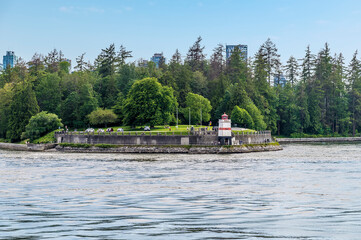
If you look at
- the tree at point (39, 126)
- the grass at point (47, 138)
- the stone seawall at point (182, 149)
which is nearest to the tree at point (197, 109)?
the tree at point (39, 126)

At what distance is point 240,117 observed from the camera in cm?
10681

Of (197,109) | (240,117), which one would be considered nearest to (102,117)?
(197,109)

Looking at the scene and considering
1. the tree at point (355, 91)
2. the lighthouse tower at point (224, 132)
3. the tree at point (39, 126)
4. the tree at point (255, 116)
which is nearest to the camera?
the lighthouse tower at point (224, 132)

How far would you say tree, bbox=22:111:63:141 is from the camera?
91.1m

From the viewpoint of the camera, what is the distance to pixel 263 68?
461ft

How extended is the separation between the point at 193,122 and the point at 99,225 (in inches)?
3907

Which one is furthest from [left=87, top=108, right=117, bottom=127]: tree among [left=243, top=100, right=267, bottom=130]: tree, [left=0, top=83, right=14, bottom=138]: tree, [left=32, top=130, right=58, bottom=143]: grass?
[left=243, top=100, right=267, bottom=130]: tree

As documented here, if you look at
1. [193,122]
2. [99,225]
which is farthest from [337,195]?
[193,122]

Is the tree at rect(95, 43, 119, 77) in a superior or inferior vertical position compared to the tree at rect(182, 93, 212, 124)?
superior

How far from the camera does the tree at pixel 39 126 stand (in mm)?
91125

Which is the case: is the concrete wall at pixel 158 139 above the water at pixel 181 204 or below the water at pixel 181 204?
above

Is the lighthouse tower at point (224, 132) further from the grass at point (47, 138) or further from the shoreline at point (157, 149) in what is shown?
the grass at point (47, 138)

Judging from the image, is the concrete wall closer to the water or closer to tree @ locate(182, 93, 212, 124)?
tree @ locate(182, 93, 212, 124)

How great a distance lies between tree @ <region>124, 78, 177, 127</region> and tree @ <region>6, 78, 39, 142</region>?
77.1 feet
